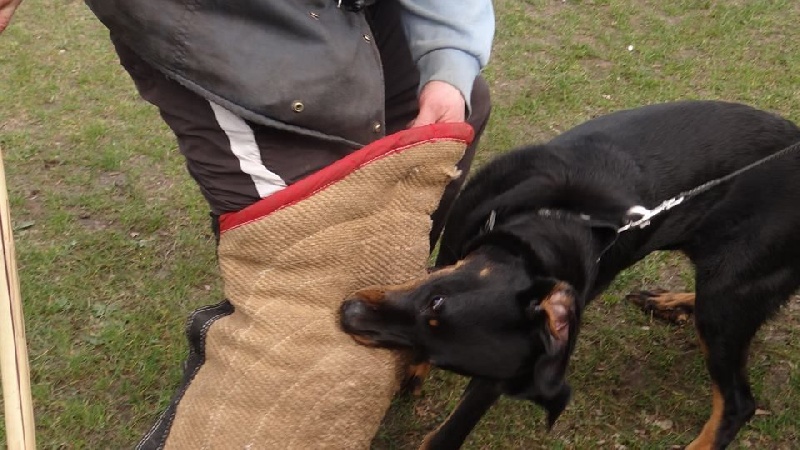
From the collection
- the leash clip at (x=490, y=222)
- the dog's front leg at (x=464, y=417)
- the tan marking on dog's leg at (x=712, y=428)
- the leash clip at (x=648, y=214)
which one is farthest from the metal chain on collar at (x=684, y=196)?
the tan marking on dog's leg at (x=712, y=428)

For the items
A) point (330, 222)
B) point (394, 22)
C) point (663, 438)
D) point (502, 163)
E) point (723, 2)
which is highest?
→ point (394, 22)

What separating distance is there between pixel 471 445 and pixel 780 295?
4.58 ft

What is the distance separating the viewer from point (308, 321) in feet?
7.07

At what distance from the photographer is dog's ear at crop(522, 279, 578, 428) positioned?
221 centimetres

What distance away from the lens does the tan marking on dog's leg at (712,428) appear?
3.05 m

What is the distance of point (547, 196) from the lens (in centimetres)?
266

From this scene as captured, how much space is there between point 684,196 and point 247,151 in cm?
157

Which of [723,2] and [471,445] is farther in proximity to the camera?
[723,2]

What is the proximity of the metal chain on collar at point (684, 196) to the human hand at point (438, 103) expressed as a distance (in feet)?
2.51

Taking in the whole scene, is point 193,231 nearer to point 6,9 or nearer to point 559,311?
point 6,9

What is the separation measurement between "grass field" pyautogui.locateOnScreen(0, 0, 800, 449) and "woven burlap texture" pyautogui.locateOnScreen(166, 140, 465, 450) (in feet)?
3.34

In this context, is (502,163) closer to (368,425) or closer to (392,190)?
(392,190)

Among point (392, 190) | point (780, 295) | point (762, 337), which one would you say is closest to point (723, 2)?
point (762, 337)

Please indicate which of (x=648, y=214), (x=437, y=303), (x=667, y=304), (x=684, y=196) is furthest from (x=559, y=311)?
(x=667, y=304)
